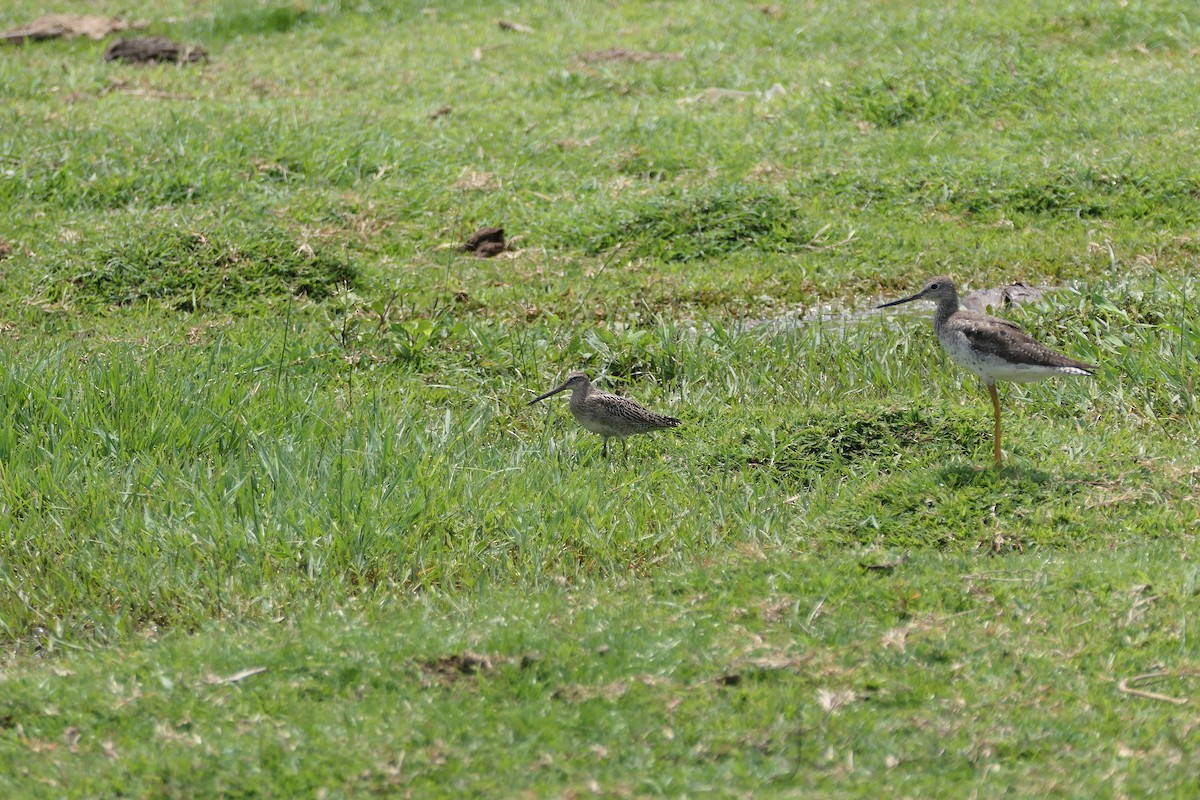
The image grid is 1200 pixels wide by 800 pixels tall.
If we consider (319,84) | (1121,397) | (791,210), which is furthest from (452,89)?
(1121,397)

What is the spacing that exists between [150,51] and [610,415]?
10.1m

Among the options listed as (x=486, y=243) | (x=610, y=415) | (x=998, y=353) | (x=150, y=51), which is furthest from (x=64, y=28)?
(x=998, y=353)

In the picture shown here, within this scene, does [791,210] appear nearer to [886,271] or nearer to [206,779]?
[886,271]

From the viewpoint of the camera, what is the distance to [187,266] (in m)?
10.4

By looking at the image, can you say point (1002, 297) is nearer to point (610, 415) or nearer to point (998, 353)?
point (998, 353)

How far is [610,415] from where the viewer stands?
25.0 feet

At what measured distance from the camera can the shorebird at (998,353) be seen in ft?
21.9

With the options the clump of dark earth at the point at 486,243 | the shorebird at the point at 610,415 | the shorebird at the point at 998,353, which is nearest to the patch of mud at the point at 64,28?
the clump of dark earth at the point at 486,243

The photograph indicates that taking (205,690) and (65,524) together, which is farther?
(65,524)

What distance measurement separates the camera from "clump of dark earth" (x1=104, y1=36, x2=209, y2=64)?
15.5m

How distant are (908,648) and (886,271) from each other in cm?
563

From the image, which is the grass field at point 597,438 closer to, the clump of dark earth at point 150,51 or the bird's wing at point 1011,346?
the clump of dark earth at point 150,51

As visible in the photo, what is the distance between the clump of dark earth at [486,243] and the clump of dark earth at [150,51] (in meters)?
6.09

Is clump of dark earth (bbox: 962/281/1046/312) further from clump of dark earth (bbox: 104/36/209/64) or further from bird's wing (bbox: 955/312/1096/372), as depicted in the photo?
clump of dark earth (bbox: 104/36/209/64)
